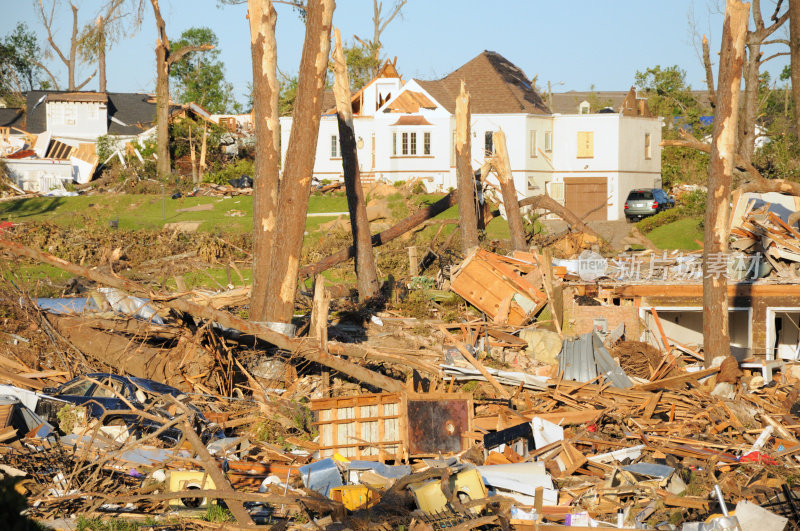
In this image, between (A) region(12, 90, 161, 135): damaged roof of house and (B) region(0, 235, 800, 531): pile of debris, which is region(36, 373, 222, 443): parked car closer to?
(B) region(0, 235, 800, 531): pile of debris

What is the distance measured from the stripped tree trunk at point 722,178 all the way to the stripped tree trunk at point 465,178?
22.0 feet

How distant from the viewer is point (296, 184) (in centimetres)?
1356

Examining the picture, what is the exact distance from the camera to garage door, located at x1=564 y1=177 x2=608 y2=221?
131 ft

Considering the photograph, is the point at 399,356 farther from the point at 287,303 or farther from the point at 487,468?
the point at 487,468

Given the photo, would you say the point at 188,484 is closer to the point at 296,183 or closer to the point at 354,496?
the point at 354,496

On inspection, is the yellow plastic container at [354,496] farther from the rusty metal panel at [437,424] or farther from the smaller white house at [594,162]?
the smaller white house at [594,162]

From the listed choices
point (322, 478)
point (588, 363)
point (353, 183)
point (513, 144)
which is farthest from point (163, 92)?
point (322, 478)

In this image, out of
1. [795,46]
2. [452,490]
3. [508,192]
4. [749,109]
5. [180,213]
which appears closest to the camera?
[452,490]

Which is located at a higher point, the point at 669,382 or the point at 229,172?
the point at 229,172

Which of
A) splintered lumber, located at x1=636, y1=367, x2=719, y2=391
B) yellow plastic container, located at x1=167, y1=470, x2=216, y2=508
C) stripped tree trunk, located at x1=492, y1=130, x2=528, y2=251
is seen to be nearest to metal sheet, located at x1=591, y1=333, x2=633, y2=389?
splintered lumber, located at x1=636, y1=367, x2=719, y2=391

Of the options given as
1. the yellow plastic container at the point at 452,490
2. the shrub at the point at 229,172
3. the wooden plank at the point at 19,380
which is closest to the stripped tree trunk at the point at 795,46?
the yellow plastic container at the point at 452,490

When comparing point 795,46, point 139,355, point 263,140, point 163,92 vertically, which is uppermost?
point 163,92

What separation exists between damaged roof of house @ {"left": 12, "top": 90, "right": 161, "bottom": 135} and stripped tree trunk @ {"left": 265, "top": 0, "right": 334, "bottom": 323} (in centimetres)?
3552

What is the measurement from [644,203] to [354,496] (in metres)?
30.0
